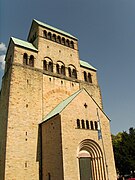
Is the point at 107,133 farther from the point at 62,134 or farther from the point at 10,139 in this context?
the point at 10,139

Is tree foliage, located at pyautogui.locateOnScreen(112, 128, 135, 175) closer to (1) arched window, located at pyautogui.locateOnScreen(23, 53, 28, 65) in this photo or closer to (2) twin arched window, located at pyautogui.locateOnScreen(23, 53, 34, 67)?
(2) twin arched window, located at pyautogui.locateOnScreen(23, 53, 34, 67)

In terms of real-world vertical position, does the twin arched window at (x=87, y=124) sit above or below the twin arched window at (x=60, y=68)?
below

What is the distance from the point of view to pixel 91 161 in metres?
22.5

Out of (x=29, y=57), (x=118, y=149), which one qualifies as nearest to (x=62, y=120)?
(x=29, y=57)

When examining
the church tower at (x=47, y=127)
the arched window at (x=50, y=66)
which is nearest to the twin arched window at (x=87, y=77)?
the church tower at (x=47, y=127)

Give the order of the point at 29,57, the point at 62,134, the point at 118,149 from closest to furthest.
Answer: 1. the point at 62,134
2. the point at 29,57
3. the point at 118,149

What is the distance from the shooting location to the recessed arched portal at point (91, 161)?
21.4 meters

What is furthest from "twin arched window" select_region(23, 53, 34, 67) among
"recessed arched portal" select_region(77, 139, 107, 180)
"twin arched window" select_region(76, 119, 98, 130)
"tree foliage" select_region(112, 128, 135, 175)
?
"tree foliage" select_region(112, 128, 135, 175)

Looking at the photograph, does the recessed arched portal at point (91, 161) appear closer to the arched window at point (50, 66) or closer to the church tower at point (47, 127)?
the church tower at point (47, 127)

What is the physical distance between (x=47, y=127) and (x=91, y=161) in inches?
267

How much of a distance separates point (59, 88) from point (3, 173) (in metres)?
13.8

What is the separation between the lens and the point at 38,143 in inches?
907

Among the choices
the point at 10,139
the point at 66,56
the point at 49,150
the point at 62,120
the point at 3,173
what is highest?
the point at 66,56

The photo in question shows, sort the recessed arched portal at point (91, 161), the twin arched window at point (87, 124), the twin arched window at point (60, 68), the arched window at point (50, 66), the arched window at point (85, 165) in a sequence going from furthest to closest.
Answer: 1. the twin arched window at point (60, 68)
2. the arched window at point (50, 66)
3. the twin arched window at point (87, 124)
4. the recessed arched portal at point (91, 161)
5. the arched window at point (85, 165)
